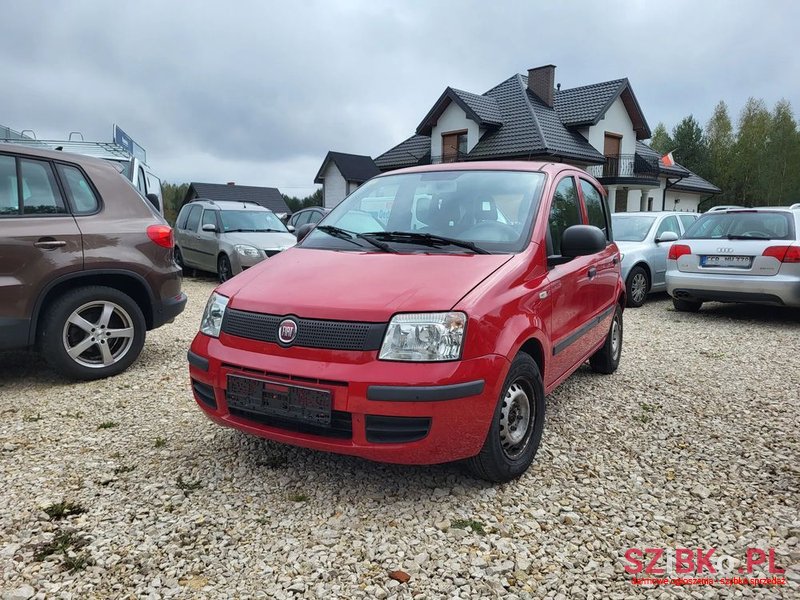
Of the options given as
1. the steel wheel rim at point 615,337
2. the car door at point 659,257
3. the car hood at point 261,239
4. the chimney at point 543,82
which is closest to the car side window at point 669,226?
the car door at point 659,257

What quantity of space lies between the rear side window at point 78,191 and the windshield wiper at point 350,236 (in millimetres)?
2078

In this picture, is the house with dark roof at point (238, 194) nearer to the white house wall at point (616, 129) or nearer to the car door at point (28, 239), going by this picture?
the white house wall at point (616, 129)

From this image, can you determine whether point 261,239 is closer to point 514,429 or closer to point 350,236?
point 350,236

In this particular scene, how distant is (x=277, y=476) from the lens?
3150 mm

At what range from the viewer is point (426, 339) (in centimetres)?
265

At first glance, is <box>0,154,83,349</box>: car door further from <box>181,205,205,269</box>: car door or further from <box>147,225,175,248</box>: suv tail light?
<box>181,205,205,269</box>: car door

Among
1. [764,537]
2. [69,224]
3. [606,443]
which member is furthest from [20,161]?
[764,537]

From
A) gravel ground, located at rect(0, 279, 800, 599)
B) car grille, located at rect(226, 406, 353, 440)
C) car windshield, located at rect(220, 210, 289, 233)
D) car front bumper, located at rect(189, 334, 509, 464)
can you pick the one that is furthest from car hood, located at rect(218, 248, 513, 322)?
car windshield, located at rect(220, 210, 289, 233)

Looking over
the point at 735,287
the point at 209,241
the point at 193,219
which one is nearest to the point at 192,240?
the point at 193,219

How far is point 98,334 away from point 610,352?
4.35 m

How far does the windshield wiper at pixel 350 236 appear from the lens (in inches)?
134

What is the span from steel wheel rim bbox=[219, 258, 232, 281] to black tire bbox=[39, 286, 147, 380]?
658 centimetres

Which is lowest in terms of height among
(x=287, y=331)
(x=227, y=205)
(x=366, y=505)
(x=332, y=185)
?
(x=366, y=505)

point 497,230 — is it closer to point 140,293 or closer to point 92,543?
point 92,543
